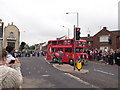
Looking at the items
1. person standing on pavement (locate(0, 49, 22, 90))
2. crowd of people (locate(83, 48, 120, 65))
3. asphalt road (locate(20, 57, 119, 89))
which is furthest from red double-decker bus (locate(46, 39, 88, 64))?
person standing on pavement (locate(0, 49, 22, 90))

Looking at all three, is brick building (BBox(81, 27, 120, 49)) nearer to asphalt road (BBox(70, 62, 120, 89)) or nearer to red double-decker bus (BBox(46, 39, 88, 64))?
red double-decker bus (BBox(46, 39, 88, 64))

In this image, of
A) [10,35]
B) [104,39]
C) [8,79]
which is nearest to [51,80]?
[8,79]

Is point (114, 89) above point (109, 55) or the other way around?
the other way around

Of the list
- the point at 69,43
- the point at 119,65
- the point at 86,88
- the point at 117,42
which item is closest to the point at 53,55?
the point at 69,43

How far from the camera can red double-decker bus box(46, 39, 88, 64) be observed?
1661 centimetres

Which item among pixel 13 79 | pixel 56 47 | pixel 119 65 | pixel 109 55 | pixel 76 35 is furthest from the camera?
pixel 56 47

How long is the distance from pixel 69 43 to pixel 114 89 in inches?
A: 435

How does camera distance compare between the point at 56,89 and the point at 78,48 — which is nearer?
the point at 56,89

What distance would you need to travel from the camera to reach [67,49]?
687 inches

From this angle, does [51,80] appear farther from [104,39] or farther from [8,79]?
[104,39]

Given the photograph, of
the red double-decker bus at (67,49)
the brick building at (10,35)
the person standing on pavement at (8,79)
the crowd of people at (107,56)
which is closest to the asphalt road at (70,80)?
the red double-decker bus at (67,49)

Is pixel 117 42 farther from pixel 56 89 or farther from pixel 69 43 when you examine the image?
pixel 56 89

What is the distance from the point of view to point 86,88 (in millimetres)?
6656

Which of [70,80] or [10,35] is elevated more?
[10,35]
